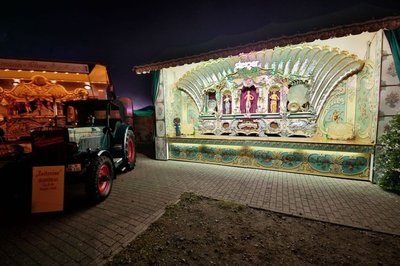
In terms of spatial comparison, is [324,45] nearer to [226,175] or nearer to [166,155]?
[226,175]

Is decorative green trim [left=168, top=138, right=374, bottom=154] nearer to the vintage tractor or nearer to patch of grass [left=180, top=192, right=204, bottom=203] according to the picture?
patch of grass [left=180, top=192, right=204, bottom=203]

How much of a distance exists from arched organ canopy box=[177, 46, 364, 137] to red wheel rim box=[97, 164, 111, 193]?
4.66 metres

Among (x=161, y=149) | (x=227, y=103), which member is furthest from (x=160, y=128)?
(x=227, y=103)

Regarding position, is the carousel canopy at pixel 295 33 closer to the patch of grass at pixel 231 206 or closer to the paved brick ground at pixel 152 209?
the paved brick ground at pixel 152 209

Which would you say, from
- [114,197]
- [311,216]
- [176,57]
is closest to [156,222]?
[114,197]

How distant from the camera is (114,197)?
4.30 metres

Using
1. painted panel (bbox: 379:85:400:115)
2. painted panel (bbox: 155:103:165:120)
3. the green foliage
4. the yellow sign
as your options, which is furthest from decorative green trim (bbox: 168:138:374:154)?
the yellow sign

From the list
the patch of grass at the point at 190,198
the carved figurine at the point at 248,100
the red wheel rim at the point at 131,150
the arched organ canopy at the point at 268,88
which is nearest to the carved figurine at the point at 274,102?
the arched organ canopy at the point at 268,88

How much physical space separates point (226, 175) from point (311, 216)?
2.80m

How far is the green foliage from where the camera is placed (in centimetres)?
413

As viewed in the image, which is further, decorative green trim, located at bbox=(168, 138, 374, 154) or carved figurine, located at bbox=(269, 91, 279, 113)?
carved figurine, located at bbox=(269, 91, 279, 113)

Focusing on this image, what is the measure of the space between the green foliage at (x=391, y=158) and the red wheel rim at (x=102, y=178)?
6912 mm

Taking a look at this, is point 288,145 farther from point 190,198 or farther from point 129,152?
point 129,152

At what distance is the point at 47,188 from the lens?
11.5 feet
